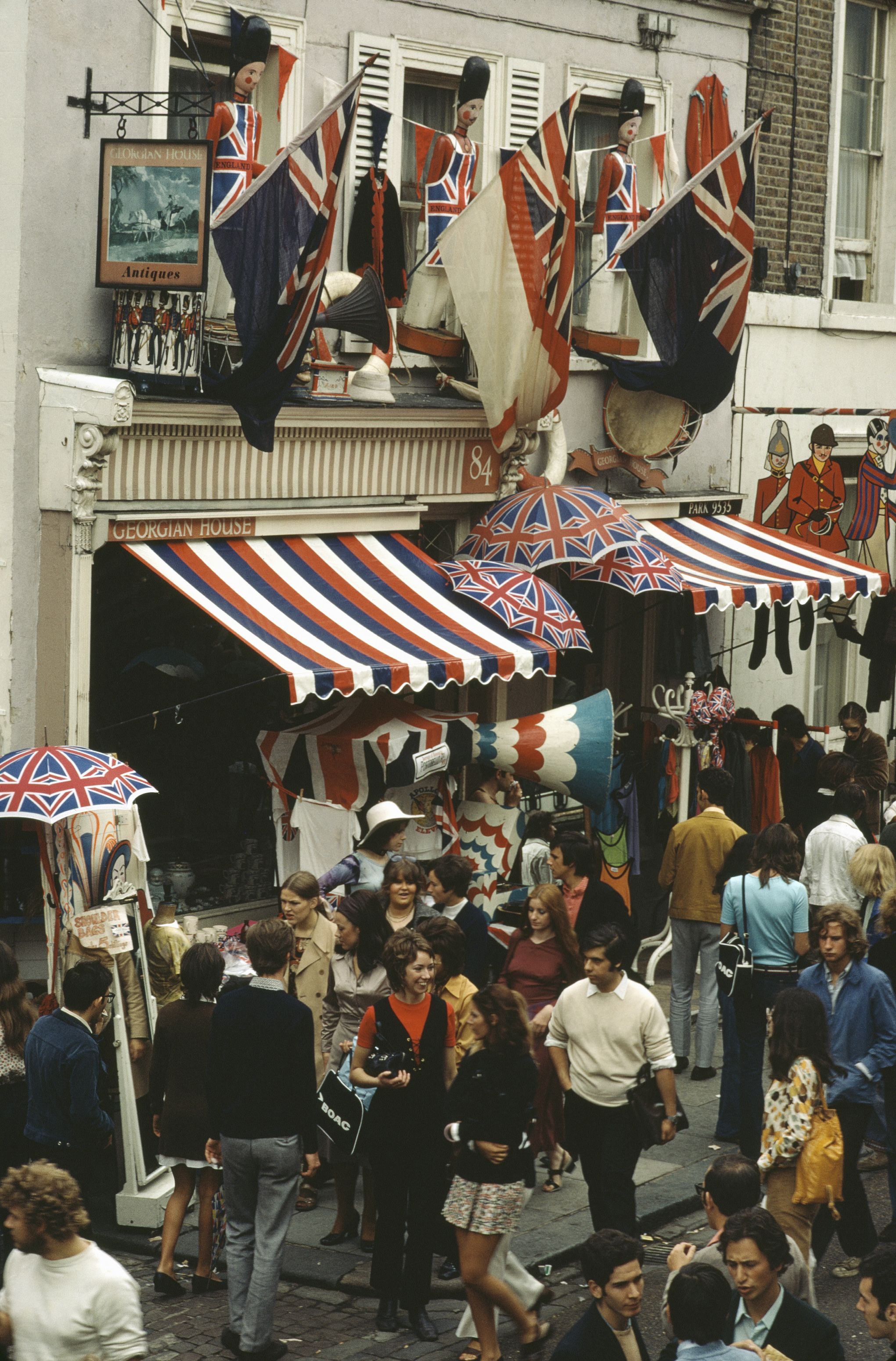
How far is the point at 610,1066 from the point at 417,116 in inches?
315

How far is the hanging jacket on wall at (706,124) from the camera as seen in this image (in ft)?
50.0

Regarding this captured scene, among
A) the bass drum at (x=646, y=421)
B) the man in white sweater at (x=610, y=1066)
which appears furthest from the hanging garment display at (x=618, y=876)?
the man in white sweater at (x=610, y=1066)

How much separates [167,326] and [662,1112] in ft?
17.6

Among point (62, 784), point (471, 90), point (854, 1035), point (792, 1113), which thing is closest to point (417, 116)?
point (471, 90)

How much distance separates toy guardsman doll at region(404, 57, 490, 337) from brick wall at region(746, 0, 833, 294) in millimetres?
3768

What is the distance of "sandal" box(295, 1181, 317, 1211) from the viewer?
9328 mm

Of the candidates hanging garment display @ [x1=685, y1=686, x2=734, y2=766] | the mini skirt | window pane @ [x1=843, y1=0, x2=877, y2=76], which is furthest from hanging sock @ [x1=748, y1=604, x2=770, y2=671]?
the mini skirt

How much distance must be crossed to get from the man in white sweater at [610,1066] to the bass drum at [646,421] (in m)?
7.49

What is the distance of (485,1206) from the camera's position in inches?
287

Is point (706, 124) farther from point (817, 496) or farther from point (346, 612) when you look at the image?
point (346, 612)

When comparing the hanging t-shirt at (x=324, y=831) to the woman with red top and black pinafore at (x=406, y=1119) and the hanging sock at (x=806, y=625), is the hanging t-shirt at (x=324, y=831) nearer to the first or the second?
the woman with red top and black pinafore at (x=406, y=1119)

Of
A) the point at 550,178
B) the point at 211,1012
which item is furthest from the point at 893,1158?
the point at 550,178

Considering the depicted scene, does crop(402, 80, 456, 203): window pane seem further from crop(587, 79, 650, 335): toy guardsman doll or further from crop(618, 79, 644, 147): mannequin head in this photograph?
crop(618, 79, 644, 147): mannequin head

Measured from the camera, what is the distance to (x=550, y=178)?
482 inches
